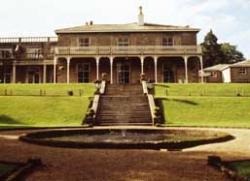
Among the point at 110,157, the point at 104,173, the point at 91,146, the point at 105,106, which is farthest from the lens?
the point at 105,106

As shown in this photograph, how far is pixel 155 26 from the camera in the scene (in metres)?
A: 55.6

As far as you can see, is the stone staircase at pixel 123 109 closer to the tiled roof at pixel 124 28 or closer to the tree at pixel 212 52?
the tiled roof at pixel 124 28

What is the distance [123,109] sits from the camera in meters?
31.4

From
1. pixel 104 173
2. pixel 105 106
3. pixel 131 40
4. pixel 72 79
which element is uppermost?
pixel 131 40

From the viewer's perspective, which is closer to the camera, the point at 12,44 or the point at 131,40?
the point at 131,40

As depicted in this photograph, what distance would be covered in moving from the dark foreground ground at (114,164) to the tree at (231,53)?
297 ft

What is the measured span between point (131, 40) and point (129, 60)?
257cm

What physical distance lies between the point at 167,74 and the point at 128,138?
34.8 meters

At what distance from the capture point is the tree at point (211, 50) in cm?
9625

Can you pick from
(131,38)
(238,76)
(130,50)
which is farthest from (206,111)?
(238,76)

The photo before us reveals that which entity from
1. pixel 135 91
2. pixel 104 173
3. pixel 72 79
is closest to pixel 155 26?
pixel 72 79

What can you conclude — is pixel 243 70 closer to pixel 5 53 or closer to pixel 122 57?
pixel 122 57

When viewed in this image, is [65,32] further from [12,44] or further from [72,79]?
[12,44]

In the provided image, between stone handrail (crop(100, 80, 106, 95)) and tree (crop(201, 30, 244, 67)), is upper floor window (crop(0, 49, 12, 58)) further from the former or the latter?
tree (crop(201, 30, 244, 67))
